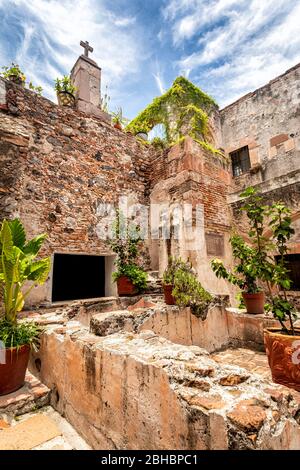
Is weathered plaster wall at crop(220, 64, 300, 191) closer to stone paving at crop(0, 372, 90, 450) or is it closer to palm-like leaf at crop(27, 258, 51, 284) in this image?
palm-like leaf at crop(27, 258, 51, 284)

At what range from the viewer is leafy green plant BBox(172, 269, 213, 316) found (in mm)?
4164

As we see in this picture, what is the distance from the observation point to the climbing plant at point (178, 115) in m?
7.25

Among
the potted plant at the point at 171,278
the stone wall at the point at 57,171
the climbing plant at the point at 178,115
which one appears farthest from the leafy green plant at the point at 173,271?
the climbing plant at the point at 178,115

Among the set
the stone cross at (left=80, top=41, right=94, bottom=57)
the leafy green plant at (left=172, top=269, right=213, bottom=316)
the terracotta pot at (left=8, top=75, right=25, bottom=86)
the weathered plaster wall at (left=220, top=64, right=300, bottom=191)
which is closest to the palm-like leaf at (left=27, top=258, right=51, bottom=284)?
the leafy green plant at (left=172, top=269, right=213, bottom=316)

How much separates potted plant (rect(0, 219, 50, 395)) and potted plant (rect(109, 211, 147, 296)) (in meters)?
2.60

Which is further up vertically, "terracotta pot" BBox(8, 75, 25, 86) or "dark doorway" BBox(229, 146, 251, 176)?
"dark doorway" BBox(229, 146, 251, 176)

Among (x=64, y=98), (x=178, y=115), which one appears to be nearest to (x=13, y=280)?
(x=64, y=98)

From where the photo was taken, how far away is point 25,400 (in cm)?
223

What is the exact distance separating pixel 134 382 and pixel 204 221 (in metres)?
4.92

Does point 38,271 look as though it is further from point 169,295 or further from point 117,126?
point 117,126

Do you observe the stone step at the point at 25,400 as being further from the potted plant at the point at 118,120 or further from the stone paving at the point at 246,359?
the potted plant at the point at 118,120

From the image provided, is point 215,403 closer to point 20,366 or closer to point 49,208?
point 20,366

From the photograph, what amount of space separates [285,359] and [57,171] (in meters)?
5.76
